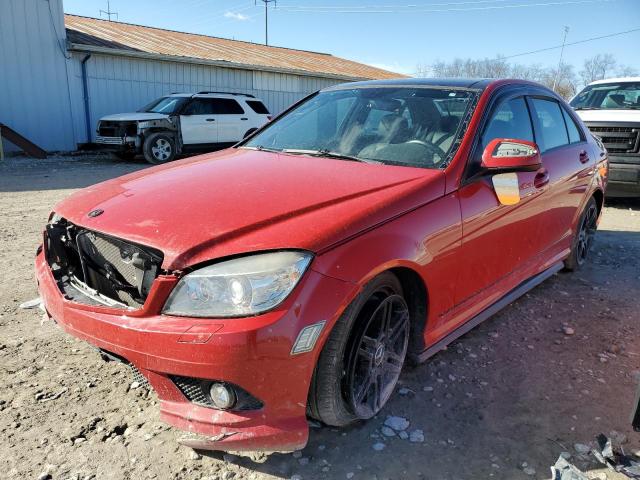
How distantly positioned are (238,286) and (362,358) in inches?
32.1

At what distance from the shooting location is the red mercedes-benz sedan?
1.94m

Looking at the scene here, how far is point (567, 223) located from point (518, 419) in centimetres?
219

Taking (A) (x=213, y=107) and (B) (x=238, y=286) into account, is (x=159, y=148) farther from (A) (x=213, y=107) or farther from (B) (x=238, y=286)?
(B) (x=238, y=286)

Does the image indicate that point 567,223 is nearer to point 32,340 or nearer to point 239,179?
point 239,179

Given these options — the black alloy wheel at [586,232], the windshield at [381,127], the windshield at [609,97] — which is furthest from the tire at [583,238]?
the windshield at [609,97]

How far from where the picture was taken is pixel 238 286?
1932mm

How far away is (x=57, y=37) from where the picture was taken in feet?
48.4

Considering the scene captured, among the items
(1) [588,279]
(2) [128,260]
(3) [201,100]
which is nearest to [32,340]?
(2) [128,260]

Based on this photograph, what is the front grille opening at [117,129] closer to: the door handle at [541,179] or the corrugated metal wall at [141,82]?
the corrugated metal wall at [141,82]

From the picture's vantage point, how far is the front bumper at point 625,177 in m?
7.59

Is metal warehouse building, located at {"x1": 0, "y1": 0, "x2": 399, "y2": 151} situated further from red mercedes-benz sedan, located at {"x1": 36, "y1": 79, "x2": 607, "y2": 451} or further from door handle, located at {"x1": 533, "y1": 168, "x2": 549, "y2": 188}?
door handle, located at {"x1": 533, "y1": 168, "x2": 549, "y2": 188}

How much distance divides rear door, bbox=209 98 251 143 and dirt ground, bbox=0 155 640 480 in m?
10.7

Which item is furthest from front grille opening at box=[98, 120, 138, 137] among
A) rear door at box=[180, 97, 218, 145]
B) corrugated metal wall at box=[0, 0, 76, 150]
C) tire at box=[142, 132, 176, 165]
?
corrugated metal wall at box=[0, 0, 76, 150]

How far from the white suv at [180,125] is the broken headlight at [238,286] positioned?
37.5ft
